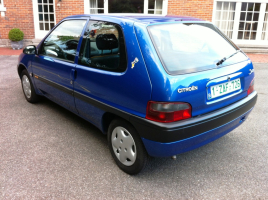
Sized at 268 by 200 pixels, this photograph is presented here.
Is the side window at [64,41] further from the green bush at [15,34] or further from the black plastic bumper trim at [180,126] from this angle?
the green bush at [15,34]

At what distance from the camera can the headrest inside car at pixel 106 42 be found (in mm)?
2920

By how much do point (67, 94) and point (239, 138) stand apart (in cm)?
251

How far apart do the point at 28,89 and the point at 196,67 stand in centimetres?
350

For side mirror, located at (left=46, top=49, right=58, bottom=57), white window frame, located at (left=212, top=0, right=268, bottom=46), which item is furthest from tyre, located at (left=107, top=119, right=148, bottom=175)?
white window frame, located at (left=212, top=0, right=268, bottom=46)

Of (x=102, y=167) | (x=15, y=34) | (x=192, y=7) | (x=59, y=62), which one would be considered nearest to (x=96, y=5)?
(x=15, y=34)

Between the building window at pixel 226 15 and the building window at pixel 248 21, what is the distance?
0.39 m

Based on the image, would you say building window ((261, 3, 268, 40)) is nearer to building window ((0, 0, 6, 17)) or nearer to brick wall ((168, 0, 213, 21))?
brick wall ((168, 0, 213, 21))

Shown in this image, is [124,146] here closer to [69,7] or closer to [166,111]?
[166,111]

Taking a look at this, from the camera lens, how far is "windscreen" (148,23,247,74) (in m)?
2.61

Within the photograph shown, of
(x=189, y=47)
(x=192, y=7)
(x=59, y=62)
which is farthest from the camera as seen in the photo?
(x=192, y=7)

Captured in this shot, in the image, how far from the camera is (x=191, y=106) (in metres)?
2.52

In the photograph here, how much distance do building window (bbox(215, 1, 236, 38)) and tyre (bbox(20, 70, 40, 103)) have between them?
9.73 meters

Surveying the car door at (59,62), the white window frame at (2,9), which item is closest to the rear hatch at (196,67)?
the car door at (59,62)

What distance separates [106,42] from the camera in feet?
10.1
